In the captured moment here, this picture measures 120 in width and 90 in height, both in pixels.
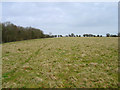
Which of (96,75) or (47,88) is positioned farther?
(96,75)

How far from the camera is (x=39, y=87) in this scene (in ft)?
21.6

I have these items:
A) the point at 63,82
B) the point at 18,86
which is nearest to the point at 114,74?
the point at 63,82

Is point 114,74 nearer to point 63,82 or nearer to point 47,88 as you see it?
point 63,82

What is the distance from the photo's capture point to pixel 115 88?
248 inches

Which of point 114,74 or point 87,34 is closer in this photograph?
point 114,74

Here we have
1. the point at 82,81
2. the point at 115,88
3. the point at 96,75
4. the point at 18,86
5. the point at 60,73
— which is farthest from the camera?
the point at 60,73

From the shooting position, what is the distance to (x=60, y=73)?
860 centimetres

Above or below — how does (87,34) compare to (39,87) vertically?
above

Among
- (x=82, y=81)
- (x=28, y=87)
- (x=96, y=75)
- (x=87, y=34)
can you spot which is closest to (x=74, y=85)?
(x=82, y=81)

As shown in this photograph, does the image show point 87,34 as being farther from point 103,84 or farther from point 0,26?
point 103,84

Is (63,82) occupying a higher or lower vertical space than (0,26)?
lower

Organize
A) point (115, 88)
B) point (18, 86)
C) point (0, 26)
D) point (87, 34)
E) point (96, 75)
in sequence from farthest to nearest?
point (87, 34) → point (0, 26) → point (96, 75) → point (18, 86) → point (115, 88)

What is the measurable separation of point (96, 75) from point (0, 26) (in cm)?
4813

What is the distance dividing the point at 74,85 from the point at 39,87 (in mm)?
2550
